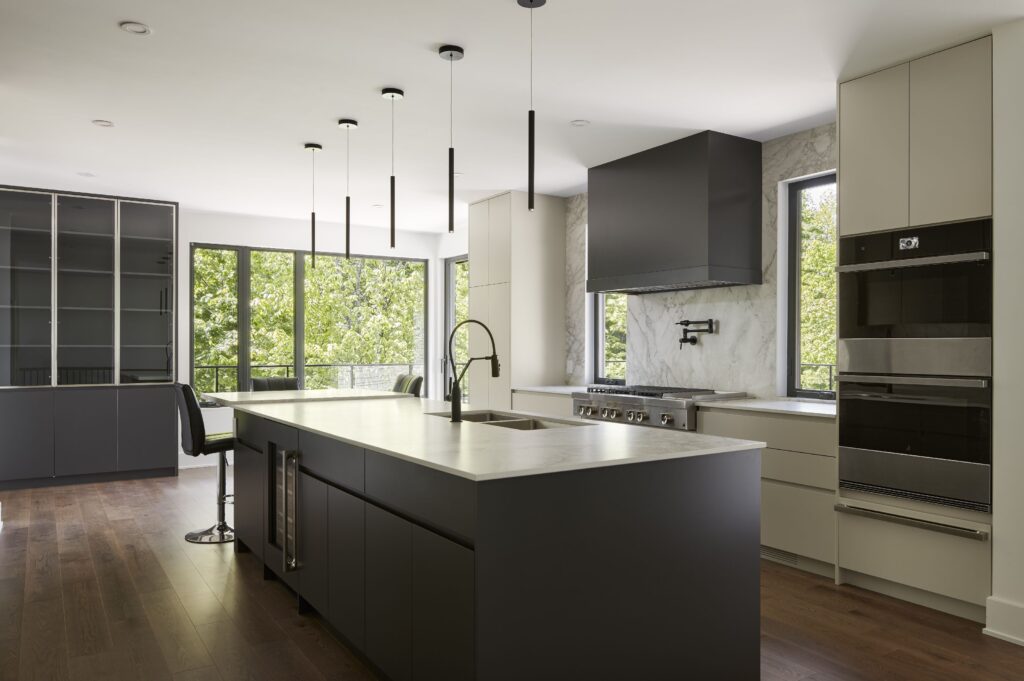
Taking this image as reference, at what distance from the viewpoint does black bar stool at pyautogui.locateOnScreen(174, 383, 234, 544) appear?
13.9 ft

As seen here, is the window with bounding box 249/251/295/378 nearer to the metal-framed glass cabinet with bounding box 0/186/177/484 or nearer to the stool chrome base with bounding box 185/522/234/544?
the metal-framed glass cabinet with bounding box 0/186/177/484

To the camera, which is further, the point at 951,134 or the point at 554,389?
the point at 554,389

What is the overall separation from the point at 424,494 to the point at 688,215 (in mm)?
3102

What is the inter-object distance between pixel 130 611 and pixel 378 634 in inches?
59.3

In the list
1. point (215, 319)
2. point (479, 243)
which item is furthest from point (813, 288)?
point (215, 319)

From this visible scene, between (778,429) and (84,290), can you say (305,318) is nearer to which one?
(84,290)

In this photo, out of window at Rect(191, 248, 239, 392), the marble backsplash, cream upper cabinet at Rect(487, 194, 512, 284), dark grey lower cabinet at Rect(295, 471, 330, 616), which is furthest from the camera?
window at Rect(191, 248, 239, 392)

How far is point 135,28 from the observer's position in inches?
122

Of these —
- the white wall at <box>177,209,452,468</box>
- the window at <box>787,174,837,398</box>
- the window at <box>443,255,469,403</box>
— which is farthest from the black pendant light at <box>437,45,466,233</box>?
the window at <box>443,255,469,403</box>

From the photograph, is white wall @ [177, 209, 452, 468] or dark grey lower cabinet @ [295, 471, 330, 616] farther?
white wall @ [177, 209, 452, 468]

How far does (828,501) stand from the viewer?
3.77 m

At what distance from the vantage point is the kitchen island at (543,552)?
196 centimetres

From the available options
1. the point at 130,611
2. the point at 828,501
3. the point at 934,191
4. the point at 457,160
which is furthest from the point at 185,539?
the point at 934,191

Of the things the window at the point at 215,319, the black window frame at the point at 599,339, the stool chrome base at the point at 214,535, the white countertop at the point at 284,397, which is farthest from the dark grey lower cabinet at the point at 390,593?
the window at the point at 215,319
